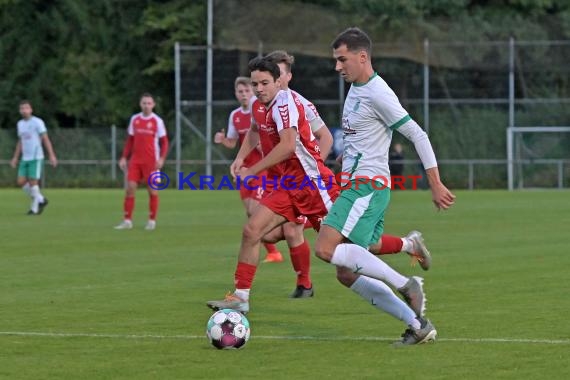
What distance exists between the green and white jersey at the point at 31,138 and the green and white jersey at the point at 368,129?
1937cm

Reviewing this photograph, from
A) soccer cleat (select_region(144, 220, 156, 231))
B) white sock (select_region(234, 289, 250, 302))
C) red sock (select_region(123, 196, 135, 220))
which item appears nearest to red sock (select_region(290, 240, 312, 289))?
white sock (select_region(234, 289, 250, 302))

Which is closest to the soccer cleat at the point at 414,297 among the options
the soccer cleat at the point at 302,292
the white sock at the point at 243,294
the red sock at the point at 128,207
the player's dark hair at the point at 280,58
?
Result: the white sock at the point at 243,294

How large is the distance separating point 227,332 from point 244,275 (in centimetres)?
201

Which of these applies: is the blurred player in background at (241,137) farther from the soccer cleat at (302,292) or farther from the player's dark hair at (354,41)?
the player's dark hair at (354,41)

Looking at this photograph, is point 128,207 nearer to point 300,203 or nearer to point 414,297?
point 300,203

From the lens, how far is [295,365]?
25.7ft

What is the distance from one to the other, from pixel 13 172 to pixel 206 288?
3580 cm

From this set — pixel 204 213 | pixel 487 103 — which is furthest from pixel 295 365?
pixel 487 103

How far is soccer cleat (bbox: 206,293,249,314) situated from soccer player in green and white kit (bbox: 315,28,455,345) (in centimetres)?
166

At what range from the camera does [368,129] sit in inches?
350

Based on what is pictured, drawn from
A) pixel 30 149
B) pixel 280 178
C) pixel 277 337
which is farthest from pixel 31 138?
pixel 277 337

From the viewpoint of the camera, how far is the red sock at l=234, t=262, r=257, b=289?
1045cm

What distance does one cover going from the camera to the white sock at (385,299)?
8.47m

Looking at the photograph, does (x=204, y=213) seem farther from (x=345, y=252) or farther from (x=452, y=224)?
(x=345, y=252)
